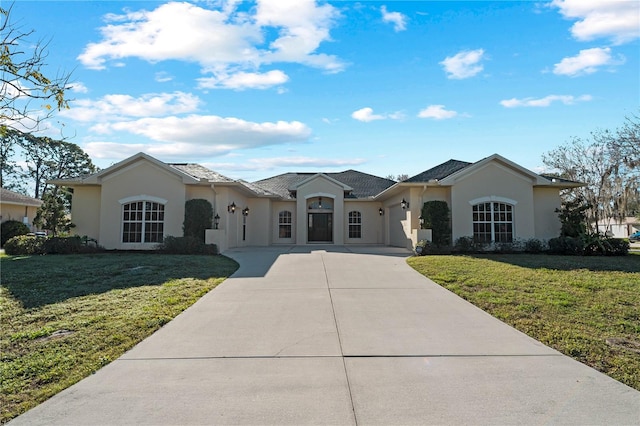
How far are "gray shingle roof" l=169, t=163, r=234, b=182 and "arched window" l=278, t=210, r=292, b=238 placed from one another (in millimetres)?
5438

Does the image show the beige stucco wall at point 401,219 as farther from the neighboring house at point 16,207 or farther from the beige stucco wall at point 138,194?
the neighboring house at point 16,207

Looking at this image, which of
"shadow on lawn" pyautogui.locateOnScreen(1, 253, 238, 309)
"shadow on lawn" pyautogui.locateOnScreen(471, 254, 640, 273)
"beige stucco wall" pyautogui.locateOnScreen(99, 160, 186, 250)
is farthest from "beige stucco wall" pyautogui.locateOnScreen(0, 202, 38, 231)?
"shadow on lawn" pyautogui.locateOnScreen(471, 254, 640, 273)

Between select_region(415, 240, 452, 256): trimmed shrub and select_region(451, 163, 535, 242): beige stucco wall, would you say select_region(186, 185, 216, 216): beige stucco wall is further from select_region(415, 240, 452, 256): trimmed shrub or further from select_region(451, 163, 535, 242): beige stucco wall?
select_region(451, 163, 535, 242): beige stucco wall

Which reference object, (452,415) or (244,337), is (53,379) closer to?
(244,337)

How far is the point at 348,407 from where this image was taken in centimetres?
361

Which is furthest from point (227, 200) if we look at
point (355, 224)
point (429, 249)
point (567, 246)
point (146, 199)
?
point (567, 246)

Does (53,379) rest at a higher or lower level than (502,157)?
lower

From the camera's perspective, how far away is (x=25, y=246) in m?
16.1

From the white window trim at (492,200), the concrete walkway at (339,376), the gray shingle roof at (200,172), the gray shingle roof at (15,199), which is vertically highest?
the gray shingle roof at (200,172)

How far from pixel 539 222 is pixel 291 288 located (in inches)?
588

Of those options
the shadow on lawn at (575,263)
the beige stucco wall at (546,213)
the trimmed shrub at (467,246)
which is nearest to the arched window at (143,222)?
the trimmed shrub at (467,246)

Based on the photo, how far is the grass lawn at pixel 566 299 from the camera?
5.20 m

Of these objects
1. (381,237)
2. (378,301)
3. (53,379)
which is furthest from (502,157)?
(53,379)

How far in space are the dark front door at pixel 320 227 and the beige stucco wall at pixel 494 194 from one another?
874 cm
